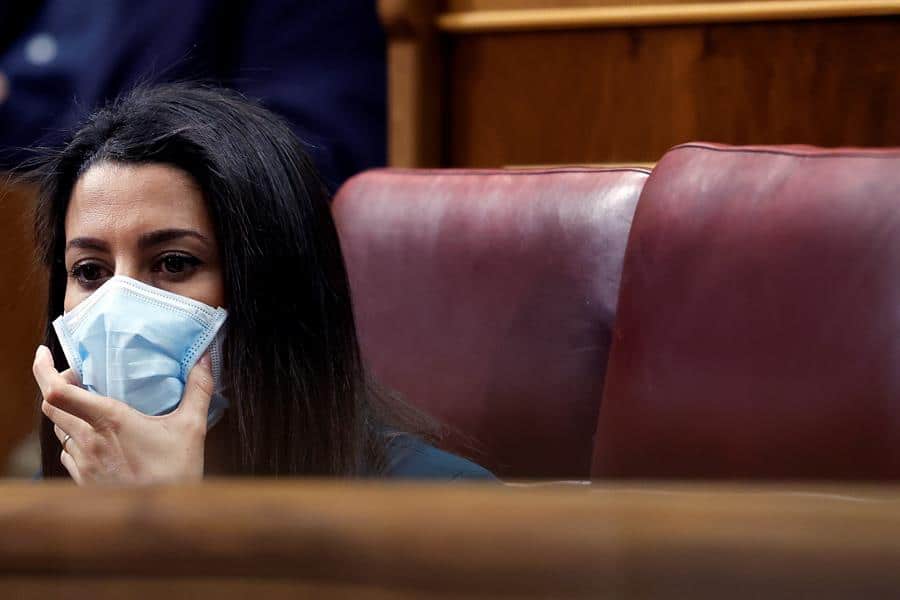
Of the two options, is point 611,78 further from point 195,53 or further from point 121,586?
point 121,586

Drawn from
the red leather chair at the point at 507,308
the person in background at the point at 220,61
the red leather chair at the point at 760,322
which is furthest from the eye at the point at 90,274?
the person in background at the point at 220,61

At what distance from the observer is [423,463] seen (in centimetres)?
106

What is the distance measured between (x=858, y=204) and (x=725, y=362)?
0.18m

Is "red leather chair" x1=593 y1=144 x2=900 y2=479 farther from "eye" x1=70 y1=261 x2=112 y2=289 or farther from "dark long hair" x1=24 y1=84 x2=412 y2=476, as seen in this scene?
"eye" x1=70 y1=261 x2=112 y2=289

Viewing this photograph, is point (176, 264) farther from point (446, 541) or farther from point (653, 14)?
point (653, 14)

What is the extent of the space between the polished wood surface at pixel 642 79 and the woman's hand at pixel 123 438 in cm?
90

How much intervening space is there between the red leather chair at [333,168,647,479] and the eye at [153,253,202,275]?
0.28 meters

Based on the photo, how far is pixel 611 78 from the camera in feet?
5.47

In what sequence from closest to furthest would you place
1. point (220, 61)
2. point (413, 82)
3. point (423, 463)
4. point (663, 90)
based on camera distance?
point (423, 463) → point (663, 90) → point (413, 82) → point (220, 61)

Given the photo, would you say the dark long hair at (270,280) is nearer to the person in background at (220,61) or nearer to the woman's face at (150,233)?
the woman's face at (150,233)

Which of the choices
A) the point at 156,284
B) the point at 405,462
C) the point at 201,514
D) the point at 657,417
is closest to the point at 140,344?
the point at 156,284

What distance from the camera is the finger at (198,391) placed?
37.9 inches

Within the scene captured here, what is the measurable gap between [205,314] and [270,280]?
6cm

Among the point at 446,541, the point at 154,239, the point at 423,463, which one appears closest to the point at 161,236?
the point at 154,239
